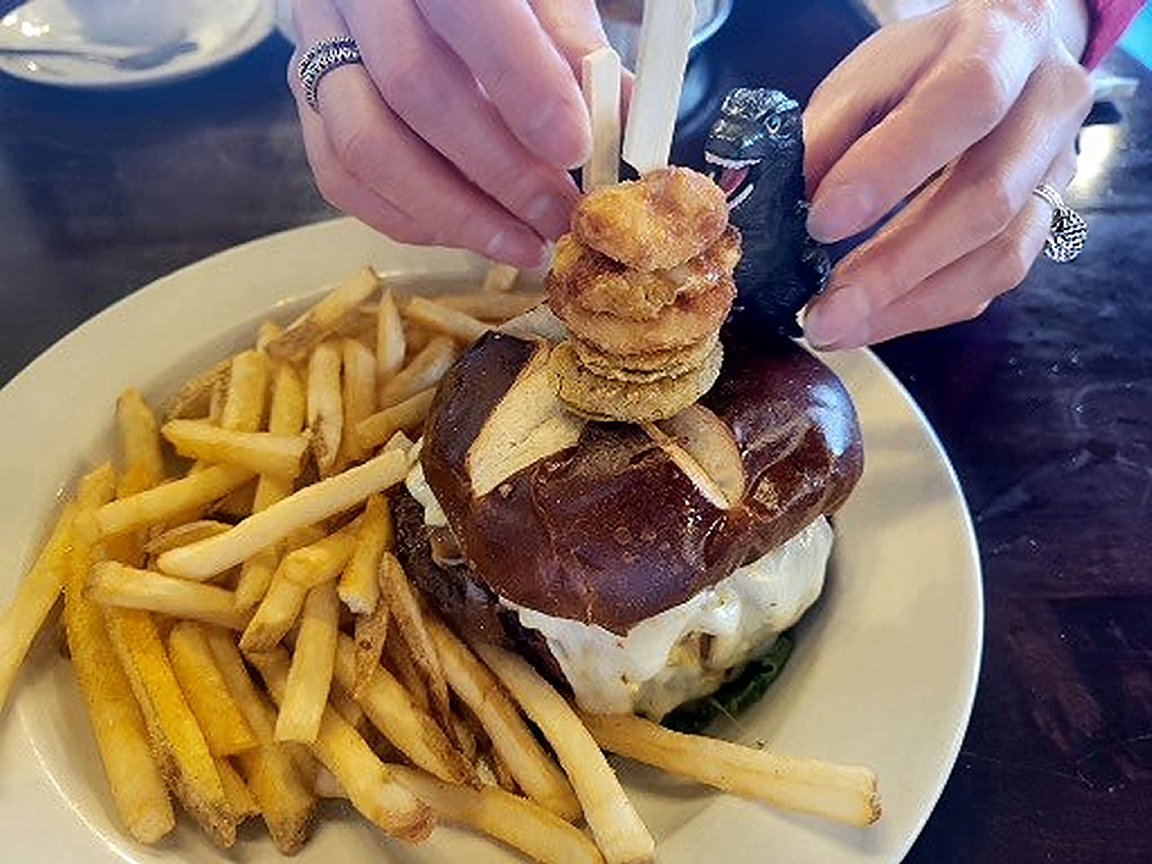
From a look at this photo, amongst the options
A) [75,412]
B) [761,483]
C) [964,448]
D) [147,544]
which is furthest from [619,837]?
[75,412]

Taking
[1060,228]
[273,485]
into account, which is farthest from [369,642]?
[1060,228]

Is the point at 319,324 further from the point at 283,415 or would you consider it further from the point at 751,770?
the point at 751,770

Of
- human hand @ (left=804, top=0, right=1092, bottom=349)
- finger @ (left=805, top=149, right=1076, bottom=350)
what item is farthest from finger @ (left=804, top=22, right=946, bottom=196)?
finger @ (left=805, top=149, right=1076, bottom=350)

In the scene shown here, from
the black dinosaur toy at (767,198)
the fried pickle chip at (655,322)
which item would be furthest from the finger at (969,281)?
the fried pickle chip at (655,322)

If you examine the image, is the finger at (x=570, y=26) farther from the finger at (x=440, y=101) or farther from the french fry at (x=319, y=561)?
the french fry at (x=319, y=561)

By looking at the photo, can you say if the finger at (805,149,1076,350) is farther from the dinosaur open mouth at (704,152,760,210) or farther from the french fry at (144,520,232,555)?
the french fry at (144,520,232,555)

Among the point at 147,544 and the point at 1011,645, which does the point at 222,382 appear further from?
the point at 1011,645
